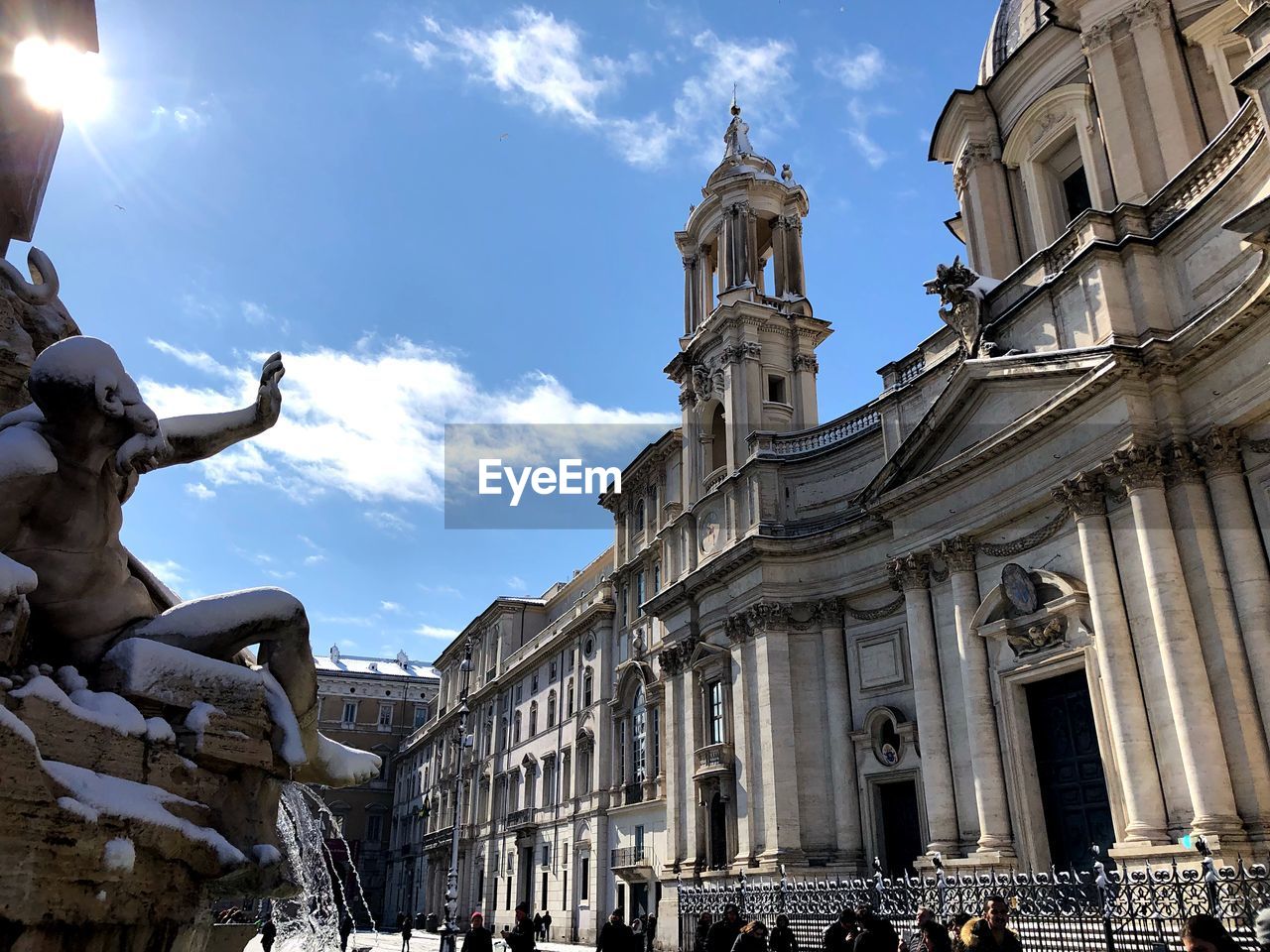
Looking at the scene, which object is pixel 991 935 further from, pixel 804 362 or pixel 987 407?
pixel 804 362

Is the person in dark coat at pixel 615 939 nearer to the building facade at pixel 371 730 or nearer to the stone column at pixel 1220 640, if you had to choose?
the stone column at pixel 1220 640

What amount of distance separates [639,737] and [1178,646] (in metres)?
20.3

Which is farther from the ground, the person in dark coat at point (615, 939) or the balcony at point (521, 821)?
the balcony at point (521, 821)

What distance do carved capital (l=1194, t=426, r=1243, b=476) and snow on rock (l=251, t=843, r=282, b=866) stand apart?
596 inches

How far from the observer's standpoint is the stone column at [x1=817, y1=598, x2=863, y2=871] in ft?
69.1

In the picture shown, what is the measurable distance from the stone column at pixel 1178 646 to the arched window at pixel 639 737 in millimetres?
18607

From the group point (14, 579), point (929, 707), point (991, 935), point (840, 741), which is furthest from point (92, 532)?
point (840, 741)

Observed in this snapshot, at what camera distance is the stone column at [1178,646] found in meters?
13.3

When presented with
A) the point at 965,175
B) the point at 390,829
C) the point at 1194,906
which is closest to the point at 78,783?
the point at 1194,906

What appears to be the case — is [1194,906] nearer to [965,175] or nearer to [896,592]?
[896,592]

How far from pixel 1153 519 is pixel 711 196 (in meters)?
20.3

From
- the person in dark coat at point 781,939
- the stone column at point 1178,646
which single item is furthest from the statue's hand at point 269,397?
the stone column at point 1178,646

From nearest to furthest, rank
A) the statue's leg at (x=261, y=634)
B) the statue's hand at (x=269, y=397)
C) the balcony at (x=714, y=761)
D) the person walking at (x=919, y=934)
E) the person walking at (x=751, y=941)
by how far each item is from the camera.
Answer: the statue's leg at (x=261, y=634) → the statue's hand at (x=269, y=397) → the person walking at (x=919, y=934) → the person walking at (x=751, y=941) → the balcony at (x=714, y=761)

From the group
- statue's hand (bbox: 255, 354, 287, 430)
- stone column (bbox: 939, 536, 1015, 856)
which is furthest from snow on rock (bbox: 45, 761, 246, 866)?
stone column (bbox: 939, 536, 1015, 856)
